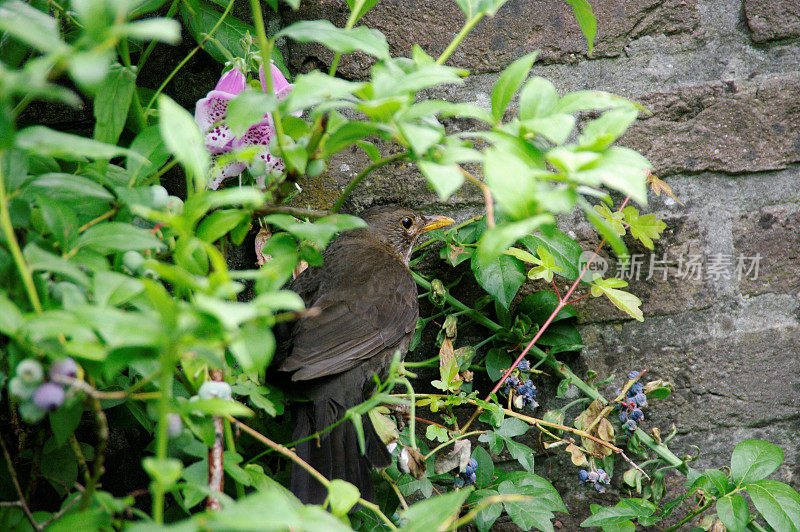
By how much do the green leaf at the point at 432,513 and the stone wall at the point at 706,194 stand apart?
1127 mm

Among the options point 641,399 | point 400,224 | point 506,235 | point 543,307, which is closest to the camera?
point 506,235

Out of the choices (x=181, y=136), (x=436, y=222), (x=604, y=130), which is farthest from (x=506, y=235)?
(x=436, y=222)

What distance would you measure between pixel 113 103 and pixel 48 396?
0.54m

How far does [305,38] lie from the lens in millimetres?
835

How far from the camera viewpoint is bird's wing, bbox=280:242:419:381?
5.20 ft

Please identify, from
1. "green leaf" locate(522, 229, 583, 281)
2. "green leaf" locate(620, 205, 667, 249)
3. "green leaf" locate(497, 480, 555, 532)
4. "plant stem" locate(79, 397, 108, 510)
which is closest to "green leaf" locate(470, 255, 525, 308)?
"green leaf" locate(522, 229, 583, 281)

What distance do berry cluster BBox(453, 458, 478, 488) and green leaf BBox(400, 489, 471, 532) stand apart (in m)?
0.77

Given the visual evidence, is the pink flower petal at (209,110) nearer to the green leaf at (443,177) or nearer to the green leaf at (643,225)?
the green leaf at (443,177)

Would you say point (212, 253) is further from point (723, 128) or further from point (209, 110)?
point (723, 128)

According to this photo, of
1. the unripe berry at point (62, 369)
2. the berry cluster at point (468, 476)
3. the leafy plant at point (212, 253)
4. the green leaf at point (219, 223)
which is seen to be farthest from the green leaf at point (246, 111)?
the berry cluster at point (468, 476)

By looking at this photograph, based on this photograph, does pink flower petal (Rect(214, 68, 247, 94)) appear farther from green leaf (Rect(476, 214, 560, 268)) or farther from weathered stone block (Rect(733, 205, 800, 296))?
weathered stone block (Rect(733, 205, 800, 296))

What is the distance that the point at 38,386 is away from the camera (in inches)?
26.5

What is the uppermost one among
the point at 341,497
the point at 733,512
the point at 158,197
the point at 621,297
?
the point at 158,197

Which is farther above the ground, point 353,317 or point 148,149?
point 148,149
